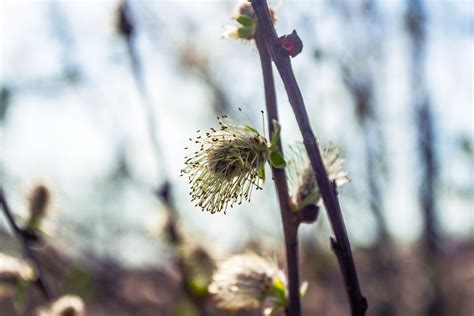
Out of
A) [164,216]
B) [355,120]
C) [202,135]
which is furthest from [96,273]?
[202,135]

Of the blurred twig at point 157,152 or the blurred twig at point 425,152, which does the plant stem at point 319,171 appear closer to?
the blurred twig at point 157,152

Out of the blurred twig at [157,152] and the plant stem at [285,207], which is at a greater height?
the blurred twig at [157,152]

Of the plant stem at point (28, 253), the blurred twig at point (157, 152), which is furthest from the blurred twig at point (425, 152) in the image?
the plant stem at point (28, 253)

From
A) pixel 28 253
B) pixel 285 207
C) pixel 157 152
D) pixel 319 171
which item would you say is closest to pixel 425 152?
pixel 157 152

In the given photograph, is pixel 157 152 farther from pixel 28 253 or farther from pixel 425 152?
pixel 425 152

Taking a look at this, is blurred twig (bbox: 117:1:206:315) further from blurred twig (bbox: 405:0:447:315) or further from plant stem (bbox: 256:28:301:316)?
blurred twig (bbox: 405:0:447:315)

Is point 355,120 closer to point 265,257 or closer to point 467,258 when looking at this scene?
point 265,257

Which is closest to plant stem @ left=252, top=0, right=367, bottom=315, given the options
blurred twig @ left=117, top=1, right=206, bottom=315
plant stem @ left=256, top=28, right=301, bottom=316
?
plant stem @ left=256, top=28, right=301, bottom=316
